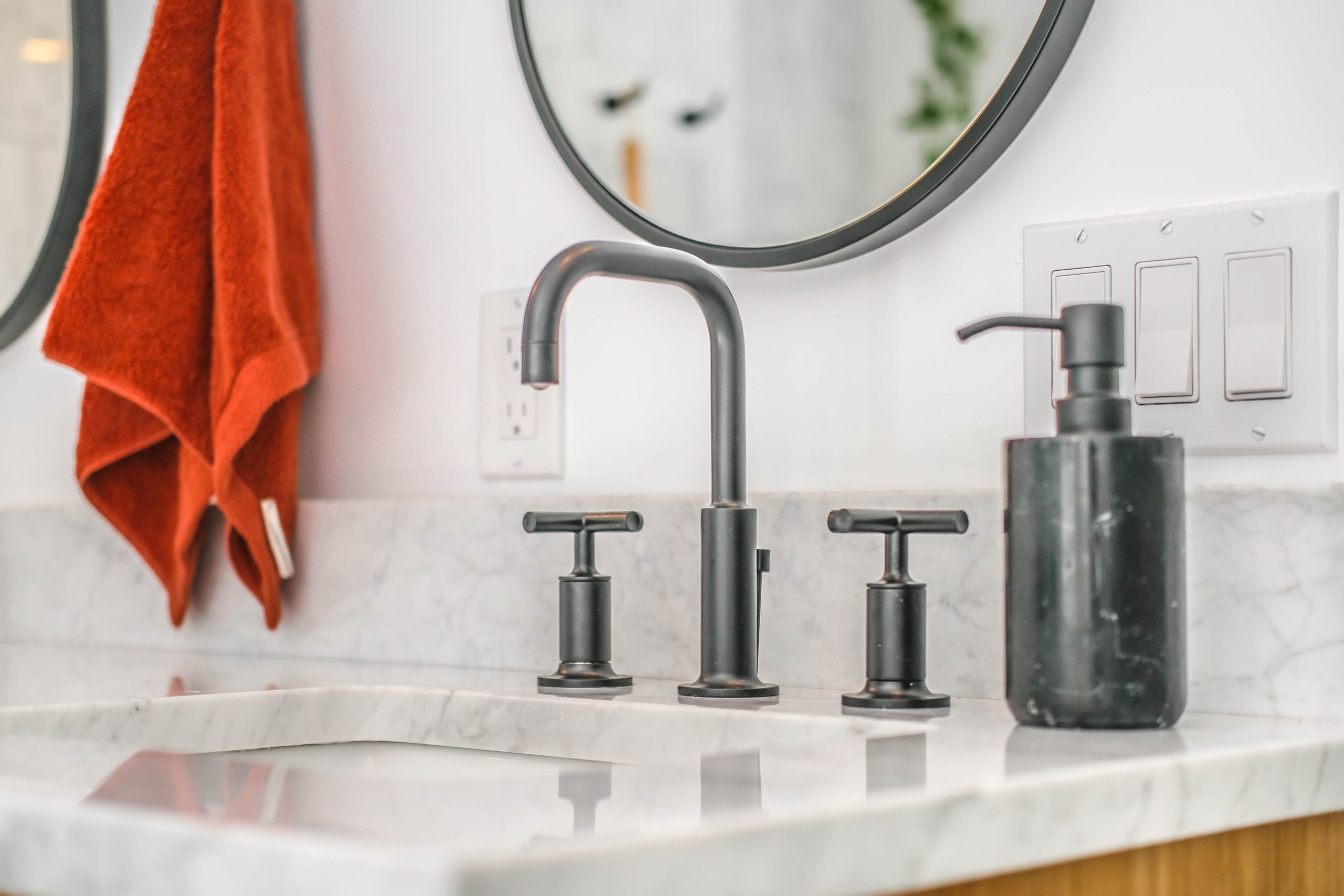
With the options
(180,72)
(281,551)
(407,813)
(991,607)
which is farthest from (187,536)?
(407,813)

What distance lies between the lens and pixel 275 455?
119 centimetres

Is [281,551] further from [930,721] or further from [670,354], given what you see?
[930,721]

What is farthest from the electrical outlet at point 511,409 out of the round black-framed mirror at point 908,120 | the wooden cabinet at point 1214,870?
the wooden cabinet at point 1214,870

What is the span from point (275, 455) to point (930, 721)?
674 mm

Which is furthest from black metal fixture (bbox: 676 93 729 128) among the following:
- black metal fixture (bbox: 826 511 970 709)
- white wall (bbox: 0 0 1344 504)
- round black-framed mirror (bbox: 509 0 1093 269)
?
black metal fixture (bbox: 826 511 970 709)

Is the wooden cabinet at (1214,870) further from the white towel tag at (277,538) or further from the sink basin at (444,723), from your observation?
the white towel tag at (277,538)

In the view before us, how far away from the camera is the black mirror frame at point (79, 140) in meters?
1.48

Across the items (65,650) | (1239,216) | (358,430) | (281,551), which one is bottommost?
(65,650)

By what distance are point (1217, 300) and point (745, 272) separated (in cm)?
33

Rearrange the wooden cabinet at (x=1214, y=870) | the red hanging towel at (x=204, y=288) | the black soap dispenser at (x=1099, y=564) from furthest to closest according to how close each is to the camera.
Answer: the red hanging towel at (x=204, y=288)
the black soap dispenser at (x=1099, y=564)
the wooden cabinet at (x=1214, y=870)

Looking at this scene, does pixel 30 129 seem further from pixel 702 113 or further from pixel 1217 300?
pixel 1217 300

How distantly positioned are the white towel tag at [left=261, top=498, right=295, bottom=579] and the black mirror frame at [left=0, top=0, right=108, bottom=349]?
1.72 feet

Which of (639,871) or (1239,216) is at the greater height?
(1239,216)

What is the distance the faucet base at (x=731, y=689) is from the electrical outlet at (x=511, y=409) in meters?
0.29
